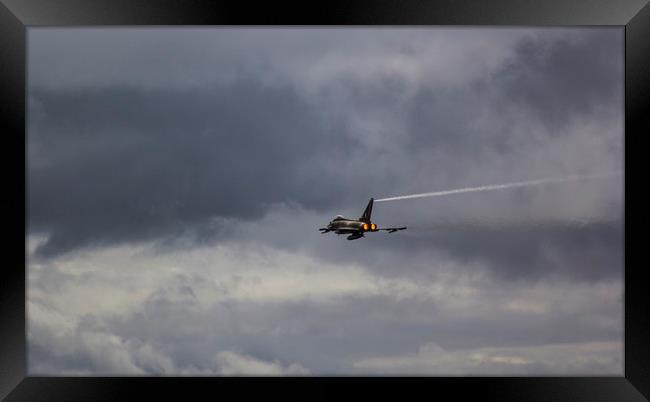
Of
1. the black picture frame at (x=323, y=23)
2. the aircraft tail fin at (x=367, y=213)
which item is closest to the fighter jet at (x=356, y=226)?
the aircraft tail fin at (x=367, y=213)

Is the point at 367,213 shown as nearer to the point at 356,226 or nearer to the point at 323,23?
the point at 356,226

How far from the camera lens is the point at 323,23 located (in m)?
16.5

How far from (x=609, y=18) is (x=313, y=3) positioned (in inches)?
247

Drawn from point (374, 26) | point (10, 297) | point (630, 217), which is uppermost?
point (374, 26)

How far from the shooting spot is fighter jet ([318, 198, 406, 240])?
25.1m

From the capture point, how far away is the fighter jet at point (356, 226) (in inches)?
987

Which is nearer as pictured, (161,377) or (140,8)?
(140,8)

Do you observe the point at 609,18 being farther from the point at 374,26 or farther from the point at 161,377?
the point at 161,377

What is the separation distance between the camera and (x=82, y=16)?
16.7 metres

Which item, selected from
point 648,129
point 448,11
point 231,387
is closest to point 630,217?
point 648,129

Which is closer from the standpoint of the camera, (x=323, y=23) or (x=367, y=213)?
(x=323, y=23)

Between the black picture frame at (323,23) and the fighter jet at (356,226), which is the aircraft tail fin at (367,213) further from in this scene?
the black picture frame at (323,23)

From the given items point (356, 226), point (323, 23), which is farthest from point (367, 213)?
point (323, 23)

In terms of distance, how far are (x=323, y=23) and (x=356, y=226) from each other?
989 centimetres
